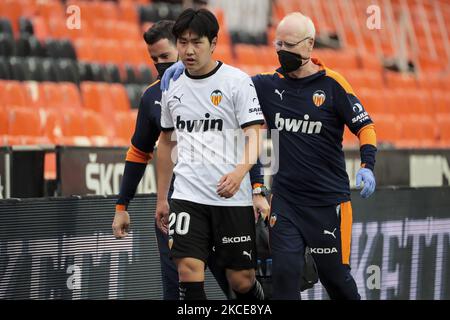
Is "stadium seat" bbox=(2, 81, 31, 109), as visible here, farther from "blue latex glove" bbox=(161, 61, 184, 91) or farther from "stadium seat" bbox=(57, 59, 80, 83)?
"blue latex glove" bbox=(161, 61, 184, 91)

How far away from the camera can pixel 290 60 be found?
6.78 metres

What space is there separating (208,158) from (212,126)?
0.63ft

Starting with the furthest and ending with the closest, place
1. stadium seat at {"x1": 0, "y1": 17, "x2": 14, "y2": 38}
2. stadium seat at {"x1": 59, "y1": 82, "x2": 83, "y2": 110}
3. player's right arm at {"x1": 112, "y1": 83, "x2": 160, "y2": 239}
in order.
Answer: stadium seat at {"x1": 0, "y1": 17, "x2": 14, "y2": 38} < stadium seat at {"x1": 59, "y1": 82, "x2": 83, "y2": 110} < player's right arm at {"x1": 112, "y1": 83, "x2": 160, "y2": 239}

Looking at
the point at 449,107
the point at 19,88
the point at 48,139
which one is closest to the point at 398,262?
the point at 48,139

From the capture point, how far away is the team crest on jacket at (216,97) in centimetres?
641

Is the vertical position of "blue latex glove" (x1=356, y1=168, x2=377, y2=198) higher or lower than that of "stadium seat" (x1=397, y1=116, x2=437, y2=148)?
lower

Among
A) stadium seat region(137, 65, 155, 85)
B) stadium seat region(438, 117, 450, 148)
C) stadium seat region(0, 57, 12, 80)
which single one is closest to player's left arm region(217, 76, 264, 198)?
stadium seat region(0, 57, 12, 80)

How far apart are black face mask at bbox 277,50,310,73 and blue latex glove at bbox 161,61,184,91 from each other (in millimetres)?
635

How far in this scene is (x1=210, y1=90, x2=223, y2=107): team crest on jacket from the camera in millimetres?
6410

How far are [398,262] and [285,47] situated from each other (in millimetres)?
3201

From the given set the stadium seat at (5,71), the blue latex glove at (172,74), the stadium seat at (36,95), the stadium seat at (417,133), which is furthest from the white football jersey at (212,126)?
the stadium seat at (417,133)

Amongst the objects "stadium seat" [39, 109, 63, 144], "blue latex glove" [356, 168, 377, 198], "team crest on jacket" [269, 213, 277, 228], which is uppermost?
"stadium seat" [39, 109, 63, 144]

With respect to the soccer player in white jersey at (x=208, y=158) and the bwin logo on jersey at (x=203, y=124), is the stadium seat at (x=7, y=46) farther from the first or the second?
the bwin logo on jersey at (x=203, y=124)

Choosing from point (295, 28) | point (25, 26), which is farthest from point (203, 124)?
point (25, 26)
